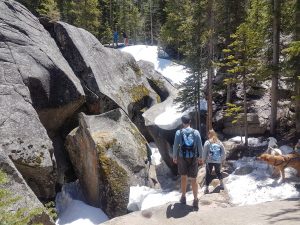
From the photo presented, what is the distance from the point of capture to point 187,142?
9.98m

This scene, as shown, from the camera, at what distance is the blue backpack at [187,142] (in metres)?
9.99

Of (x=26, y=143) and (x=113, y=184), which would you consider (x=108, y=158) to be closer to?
(x=113, y=184)

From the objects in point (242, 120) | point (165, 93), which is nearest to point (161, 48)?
point (165, 93)

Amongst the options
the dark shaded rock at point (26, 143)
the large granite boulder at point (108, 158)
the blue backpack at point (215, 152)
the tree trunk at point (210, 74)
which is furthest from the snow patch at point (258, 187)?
the dark shaded rock at point (26, 143)

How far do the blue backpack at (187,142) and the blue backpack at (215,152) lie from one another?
3.22 metres

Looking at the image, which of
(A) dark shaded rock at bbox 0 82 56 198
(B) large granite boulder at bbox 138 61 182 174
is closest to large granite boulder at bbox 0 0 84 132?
(A) dark shaded rock at bbox 0 82 56 198

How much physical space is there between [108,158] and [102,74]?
793cm

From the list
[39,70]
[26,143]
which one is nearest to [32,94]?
[39,70]

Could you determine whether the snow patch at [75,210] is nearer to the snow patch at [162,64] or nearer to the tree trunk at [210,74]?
the tree trunk at [210,74]

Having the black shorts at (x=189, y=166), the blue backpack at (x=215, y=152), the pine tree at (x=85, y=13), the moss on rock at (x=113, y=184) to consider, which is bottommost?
the moss on rock at (x=113, y=184)

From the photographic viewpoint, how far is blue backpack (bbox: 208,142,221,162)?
13078 mm

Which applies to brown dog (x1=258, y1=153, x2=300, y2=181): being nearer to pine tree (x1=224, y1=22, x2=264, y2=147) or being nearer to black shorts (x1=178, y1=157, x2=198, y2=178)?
black shorts (x1=178, y1=157, x2=198, y2=178)

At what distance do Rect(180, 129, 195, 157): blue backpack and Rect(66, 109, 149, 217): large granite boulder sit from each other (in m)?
6.68

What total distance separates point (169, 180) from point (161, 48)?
27.3m
